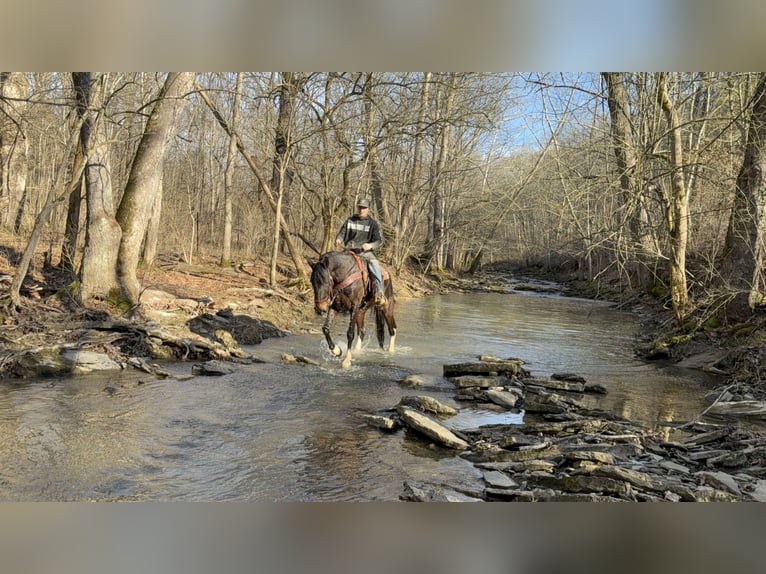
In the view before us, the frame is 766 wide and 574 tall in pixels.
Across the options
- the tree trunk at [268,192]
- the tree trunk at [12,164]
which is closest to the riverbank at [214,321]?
the tree trunk at [268,192]

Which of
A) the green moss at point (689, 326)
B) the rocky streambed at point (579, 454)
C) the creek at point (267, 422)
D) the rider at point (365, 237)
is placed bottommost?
the creek at point (267, 422)

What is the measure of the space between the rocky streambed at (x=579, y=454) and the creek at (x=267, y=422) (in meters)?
0.12

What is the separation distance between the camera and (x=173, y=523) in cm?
230

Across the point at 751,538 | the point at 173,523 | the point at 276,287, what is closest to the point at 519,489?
the point at 751,538

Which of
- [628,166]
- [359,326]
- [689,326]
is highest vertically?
[628,166]

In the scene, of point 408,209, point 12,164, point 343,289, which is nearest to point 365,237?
point 343,289

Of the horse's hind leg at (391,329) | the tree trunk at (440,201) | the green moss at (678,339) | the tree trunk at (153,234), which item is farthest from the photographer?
the tree trunk at (440,201)

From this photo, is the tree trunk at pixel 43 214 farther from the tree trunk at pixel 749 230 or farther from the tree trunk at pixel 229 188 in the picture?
the tree trunk at pixel 749 230

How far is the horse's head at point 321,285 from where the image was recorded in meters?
5.23

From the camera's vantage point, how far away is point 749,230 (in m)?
5.62

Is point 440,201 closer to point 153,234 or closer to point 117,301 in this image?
point 153,234

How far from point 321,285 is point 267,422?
197 centimetres
